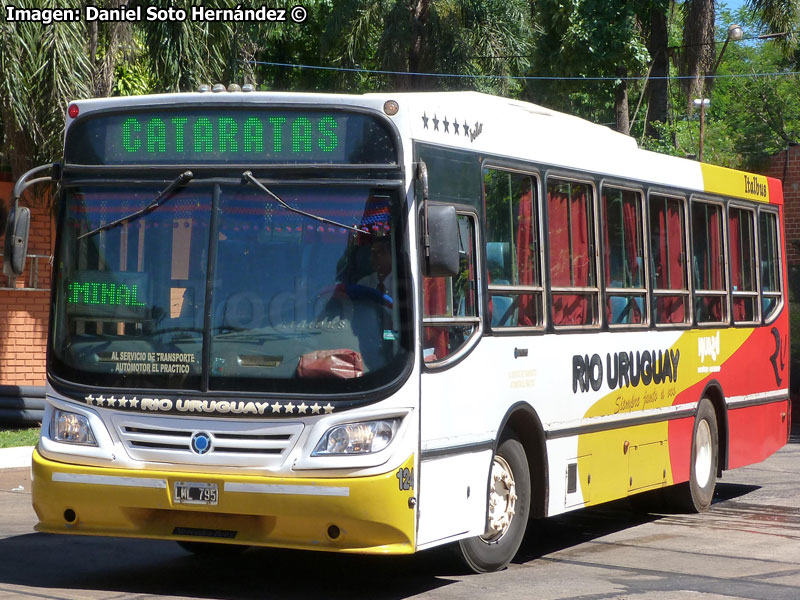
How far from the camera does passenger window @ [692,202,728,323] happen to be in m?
11.8

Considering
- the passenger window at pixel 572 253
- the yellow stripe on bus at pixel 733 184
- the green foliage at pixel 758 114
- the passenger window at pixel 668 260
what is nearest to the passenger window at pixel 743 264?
the yellow stripe on bus at pixel 733 184

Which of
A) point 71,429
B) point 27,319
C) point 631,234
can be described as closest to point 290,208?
point 71,429

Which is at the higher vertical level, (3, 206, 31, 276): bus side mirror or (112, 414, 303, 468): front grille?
(3, 206, 31, 276): bus side mirror

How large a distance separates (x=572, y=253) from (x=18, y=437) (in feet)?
33.2

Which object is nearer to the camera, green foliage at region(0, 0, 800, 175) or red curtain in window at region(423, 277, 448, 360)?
red curtain in window at region(423, 277, 448, 360)

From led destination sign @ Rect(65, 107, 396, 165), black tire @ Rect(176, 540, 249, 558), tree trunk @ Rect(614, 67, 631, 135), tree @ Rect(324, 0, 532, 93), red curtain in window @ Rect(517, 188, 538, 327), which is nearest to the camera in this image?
led destination sign @ Rect(65, 107, 396, 165)

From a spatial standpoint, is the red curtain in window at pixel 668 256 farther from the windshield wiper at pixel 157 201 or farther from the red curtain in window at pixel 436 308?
the windshield wiper at pixel 157 201

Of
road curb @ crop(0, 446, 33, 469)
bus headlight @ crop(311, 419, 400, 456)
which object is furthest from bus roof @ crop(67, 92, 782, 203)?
road curb @ crop(0, 446, 33, 469)

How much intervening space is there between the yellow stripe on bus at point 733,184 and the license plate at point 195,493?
6538 mm

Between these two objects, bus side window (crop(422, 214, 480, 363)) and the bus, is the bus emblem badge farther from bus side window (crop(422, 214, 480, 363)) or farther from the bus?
bus side window (crop(422, 214, 480, 363))

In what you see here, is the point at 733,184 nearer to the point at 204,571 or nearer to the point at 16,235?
the point at 204,571

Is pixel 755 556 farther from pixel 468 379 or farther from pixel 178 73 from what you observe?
pixel 178 73

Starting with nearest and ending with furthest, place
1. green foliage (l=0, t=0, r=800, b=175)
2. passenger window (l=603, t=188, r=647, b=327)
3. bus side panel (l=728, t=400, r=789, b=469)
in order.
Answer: passenger window (l=603, t=188, r=647, b=327) < bus side panel (l=728, t=400, r=789, b=469) < green foliage (l=0, t=0, r=800, b=175)

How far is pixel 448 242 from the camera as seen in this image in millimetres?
7262
